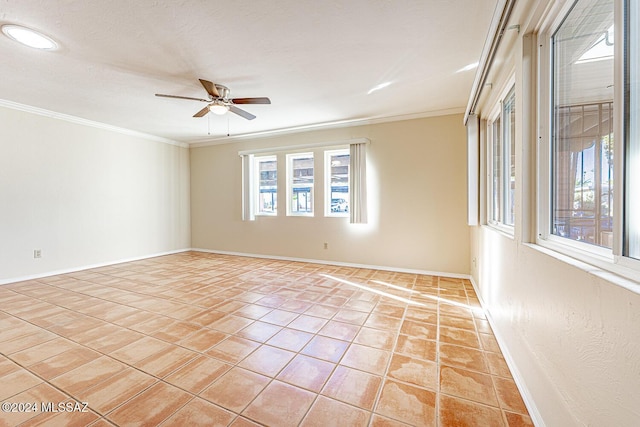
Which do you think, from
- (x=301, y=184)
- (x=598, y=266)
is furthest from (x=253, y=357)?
(x=301, y=184)

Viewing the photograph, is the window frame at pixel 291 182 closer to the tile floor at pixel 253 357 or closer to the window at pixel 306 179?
the window at pixel 306 179

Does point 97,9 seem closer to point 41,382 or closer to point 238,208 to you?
point 41,382

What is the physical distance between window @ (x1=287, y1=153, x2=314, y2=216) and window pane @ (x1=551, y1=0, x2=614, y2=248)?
13.1ft

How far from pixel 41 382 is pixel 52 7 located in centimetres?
253

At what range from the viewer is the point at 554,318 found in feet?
3.96

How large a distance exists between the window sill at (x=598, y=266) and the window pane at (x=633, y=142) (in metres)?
0.06

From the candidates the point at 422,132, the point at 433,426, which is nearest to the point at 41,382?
the point at 433,426

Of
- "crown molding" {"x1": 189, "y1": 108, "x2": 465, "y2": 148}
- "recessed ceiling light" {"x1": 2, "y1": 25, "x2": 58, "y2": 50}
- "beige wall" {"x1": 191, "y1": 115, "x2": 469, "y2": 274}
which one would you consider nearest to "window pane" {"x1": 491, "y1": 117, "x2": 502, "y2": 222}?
"beige wall" {"x1": 191, "y1": 115, "x2": 469, "y2": 274}

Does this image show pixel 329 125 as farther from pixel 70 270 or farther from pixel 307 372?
pixel 70 270

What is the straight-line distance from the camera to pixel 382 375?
1748 mm

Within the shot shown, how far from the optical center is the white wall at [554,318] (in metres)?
0.77

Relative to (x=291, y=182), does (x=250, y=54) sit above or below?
above

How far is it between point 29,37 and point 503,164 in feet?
14.0

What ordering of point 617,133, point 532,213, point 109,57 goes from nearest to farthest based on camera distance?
1. point 617,133
2. point 532,213
3. point 109,57
